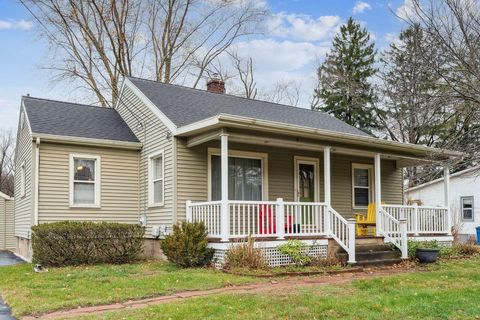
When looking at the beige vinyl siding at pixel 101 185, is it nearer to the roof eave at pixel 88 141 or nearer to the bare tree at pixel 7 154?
the roof eave at pixel 88 141

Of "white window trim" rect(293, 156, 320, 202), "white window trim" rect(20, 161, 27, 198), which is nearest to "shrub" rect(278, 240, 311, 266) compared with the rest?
"white window trim" rect(293, 156, 320, 202)

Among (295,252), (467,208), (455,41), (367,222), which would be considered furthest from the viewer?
(467,208)

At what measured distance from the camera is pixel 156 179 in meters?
13.3

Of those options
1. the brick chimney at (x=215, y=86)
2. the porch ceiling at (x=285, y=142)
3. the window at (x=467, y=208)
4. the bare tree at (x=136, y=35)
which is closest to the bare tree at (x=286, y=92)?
the bare tree at (x=136, y=35)

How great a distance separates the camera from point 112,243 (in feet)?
39.2

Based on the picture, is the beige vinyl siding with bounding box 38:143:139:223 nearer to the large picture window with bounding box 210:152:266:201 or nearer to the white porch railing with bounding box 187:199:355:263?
the large picture window with bounding box 210:152:266:201

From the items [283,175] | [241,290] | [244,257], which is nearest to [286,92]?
[283,175]

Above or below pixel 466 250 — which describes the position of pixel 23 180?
above

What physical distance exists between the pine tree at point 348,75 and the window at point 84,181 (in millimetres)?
22404

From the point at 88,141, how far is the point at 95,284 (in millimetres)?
5549

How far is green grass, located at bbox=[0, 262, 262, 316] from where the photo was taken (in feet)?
23.7

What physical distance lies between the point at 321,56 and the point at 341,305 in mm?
31583

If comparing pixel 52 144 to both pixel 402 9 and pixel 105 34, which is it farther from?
pixel 105 34

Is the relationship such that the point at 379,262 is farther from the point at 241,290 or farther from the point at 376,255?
the point at 241,290
